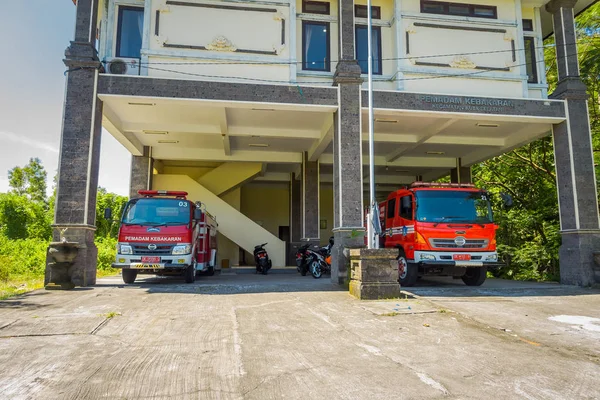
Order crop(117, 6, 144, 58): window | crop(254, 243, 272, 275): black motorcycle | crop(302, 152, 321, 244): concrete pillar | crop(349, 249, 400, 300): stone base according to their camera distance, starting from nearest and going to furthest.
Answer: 1. crop(349, 249, 400, 300): stone base
2. crop(117, 6, 144, 58): window
3. crop(254, 243, 272, 275): black motorcycle
4. crop(302, 152, 321, 244): concrete pillar

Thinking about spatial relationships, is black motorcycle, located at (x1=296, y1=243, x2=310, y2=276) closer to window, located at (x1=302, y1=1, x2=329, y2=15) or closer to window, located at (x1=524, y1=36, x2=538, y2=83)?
window, located at (x1=302, y1=1, x2=329, y2=15)

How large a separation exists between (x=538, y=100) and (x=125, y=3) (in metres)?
12.6

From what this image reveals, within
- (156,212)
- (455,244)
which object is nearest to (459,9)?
(455,244)

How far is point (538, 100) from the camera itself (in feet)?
41.1

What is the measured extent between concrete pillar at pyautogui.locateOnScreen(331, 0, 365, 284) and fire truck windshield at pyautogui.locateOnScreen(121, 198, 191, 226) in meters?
4.13

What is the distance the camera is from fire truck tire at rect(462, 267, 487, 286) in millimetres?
10961

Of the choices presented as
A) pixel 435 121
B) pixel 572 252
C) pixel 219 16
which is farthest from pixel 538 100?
pixel 219 16

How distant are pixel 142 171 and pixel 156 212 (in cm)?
717

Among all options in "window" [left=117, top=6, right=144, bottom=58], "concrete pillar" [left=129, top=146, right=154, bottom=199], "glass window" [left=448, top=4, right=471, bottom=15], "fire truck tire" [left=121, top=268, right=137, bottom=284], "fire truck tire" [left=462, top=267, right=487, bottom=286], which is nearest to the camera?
"fire truck tire" [left=462, top=267, right=487, bottom=286]

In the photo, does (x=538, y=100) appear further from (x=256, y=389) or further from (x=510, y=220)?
(x=256, y=389)

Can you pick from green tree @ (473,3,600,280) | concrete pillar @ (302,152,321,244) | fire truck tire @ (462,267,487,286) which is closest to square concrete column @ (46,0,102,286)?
concrete pillar @ (302,152,321,244)

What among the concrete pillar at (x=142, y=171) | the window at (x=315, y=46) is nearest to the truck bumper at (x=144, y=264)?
the window at (x=315, y=46)

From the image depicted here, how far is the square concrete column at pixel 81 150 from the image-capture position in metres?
10.2

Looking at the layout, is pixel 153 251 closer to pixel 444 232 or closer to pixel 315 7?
pixel 444 232
